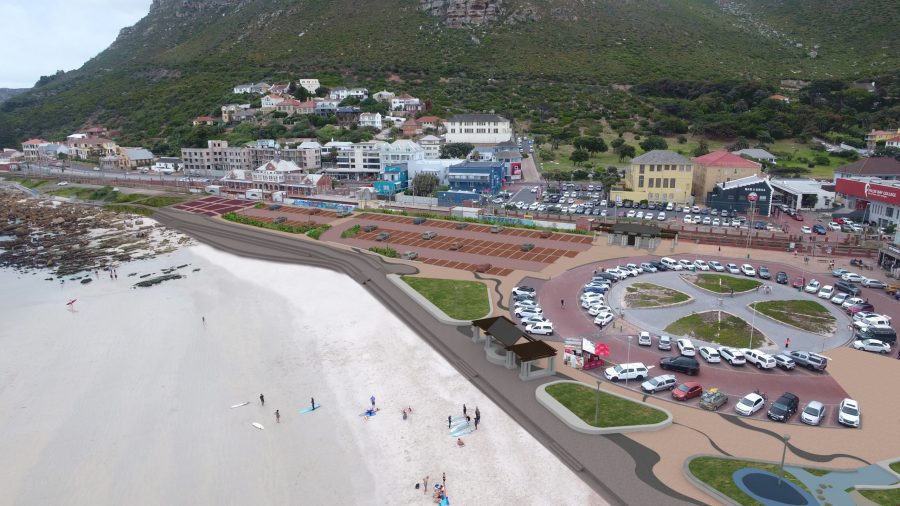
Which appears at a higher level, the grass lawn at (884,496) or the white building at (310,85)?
the white building at (310,85)

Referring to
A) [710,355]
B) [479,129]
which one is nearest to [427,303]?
[710,355]

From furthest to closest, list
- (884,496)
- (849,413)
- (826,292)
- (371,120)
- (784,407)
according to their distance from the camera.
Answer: (371,120), (826,292), (784,407), (849,413), (884,496)

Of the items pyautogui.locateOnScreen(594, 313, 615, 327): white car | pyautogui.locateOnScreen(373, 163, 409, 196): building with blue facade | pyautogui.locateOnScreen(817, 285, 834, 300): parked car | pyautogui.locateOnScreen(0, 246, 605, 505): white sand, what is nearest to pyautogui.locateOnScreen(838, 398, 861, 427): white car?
pyautogui.locateOnScreen(0, 246, 605, 505): white sand

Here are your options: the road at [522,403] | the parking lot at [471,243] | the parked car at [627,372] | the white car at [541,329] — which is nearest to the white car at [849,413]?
the parked car at [627,372]

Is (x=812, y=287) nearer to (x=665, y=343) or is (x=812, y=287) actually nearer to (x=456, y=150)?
(x=665, y=343)

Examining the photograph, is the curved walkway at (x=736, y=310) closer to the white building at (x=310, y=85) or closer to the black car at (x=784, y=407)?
the black car at (x=784, y=407)

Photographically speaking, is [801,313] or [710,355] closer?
[710,355]
